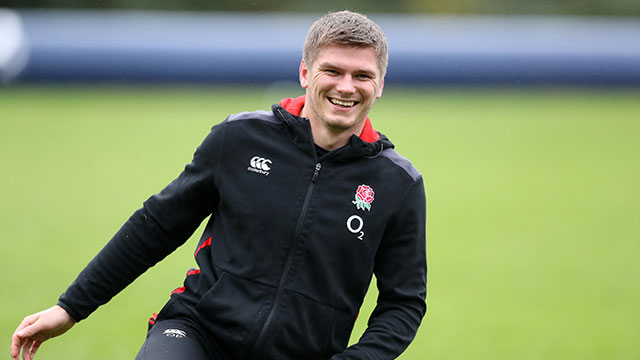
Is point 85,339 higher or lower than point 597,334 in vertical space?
lower

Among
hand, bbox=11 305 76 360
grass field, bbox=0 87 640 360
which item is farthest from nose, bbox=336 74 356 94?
grass field, bbox=0 87 640 360

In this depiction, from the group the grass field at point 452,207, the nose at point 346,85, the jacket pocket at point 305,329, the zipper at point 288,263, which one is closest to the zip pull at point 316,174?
the zipper at point 288,263

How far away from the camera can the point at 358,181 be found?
3.44 meters

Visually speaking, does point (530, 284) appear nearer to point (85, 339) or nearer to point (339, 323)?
point (85, 339)

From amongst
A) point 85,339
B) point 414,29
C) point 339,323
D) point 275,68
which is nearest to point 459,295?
point 85,339

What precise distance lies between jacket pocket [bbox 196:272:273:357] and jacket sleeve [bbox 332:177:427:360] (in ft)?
1.37

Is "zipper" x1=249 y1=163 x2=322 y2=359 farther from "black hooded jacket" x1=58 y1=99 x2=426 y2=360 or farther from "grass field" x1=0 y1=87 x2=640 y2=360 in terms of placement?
"grass field" x1=0 y1=87 x2=640 y2=360

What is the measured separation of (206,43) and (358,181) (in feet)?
59.0

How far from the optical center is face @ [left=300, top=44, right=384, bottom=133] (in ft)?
11.0

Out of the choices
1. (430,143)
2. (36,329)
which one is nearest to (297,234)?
(36,329)

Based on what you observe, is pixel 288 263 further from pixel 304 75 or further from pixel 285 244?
pixel 304 75

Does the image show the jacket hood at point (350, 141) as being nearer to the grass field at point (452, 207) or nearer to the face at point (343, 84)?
the face at point (343, 84)

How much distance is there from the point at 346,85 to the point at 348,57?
0.11 m

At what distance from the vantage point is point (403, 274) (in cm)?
345
